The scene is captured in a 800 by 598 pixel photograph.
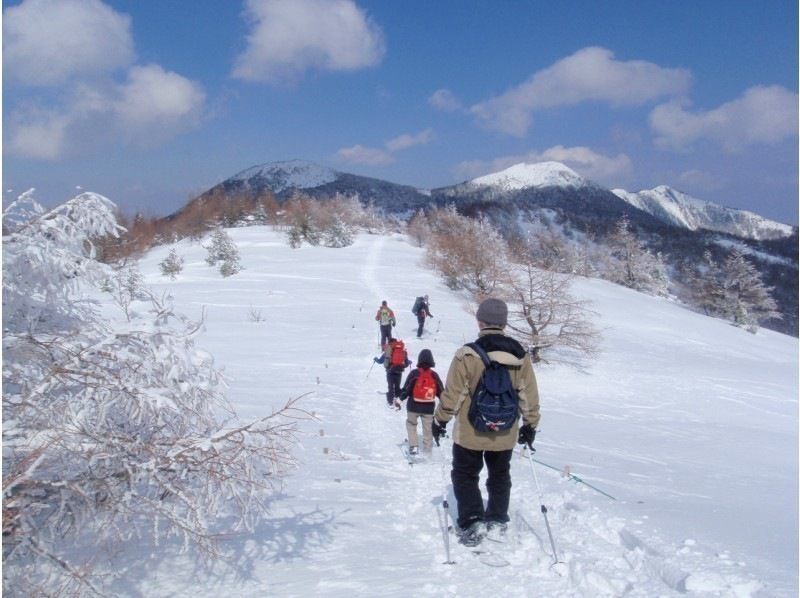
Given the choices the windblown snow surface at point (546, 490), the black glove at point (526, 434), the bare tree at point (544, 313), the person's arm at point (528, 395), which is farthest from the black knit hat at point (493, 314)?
the bare tree at point (544, 313)

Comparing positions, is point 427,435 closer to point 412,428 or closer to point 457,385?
point 412,428

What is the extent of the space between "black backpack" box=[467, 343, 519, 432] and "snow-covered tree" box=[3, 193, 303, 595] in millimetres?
1546

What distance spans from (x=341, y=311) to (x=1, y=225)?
23.2m

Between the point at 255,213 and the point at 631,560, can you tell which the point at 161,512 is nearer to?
the point at 631,560

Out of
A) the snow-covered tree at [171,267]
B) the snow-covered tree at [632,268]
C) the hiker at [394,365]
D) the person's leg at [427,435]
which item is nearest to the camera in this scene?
the person's leg at [427,435]

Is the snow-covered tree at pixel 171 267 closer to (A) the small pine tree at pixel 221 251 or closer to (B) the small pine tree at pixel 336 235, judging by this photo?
(A) the small pine tree at pixel 221 251

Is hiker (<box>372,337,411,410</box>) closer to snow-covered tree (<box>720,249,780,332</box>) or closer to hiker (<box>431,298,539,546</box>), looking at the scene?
hiker (<box>431,298,539,546</box>)

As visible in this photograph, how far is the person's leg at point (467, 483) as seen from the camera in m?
4.66

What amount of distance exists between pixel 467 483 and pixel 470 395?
0.77 m

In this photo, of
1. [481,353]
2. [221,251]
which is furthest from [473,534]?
[221,251]

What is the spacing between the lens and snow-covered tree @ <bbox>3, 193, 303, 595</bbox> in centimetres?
328

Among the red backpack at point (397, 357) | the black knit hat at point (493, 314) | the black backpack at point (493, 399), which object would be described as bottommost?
the red backpack at point (397, 357)

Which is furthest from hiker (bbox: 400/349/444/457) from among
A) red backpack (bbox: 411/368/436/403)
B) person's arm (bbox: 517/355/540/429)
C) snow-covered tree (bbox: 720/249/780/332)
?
snow-covered tree (bbox: 720/249/780/332)

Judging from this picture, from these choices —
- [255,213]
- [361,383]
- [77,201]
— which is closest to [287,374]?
[361,383]
